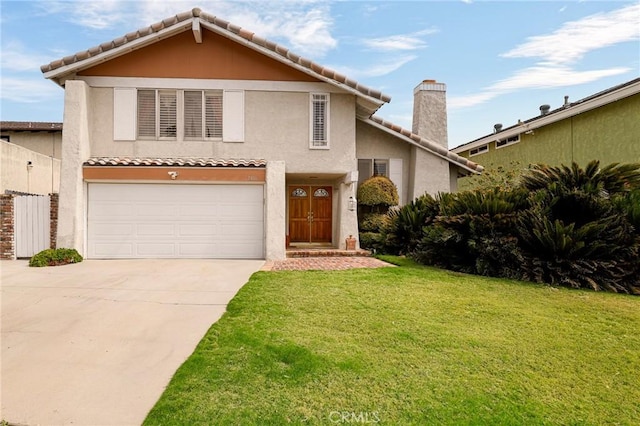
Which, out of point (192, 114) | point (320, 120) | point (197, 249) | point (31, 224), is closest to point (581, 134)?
point (320, 120)

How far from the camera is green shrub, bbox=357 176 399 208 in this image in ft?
49.8

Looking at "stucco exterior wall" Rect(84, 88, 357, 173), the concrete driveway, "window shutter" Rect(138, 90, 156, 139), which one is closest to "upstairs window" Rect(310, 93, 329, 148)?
"stucco exterior wall" Rect(84, 88, 357, 173)

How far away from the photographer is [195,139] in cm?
1368

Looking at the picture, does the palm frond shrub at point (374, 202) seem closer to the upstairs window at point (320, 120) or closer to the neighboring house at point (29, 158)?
the upstairs window at point (320, 120)

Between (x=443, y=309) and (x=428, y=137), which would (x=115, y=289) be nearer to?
(x=443, y=309)

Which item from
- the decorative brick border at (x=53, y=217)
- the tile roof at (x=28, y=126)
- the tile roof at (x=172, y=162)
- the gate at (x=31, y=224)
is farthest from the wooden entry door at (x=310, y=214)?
the tile roof at (x=28, y=126)

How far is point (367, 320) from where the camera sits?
5.90m

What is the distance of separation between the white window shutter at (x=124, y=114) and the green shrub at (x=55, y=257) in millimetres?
4194

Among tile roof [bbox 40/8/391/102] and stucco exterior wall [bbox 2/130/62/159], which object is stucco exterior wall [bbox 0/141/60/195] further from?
tile roof [bbox 40/8/391/102]

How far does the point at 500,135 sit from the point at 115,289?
1859cm

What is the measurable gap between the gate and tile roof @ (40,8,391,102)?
445 centimetres

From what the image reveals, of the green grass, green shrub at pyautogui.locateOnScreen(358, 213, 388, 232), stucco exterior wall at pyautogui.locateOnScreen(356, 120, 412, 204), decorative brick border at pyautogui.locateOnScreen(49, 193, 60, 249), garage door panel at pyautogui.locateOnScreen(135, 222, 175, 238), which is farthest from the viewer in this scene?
stucco exterior wall at pyautogui.locateOnScreen(356, 120, 412, 204)

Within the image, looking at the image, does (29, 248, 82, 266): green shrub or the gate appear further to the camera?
the gate

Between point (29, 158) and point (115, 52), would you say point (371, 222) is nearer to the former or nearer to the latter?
point (115, 52)
